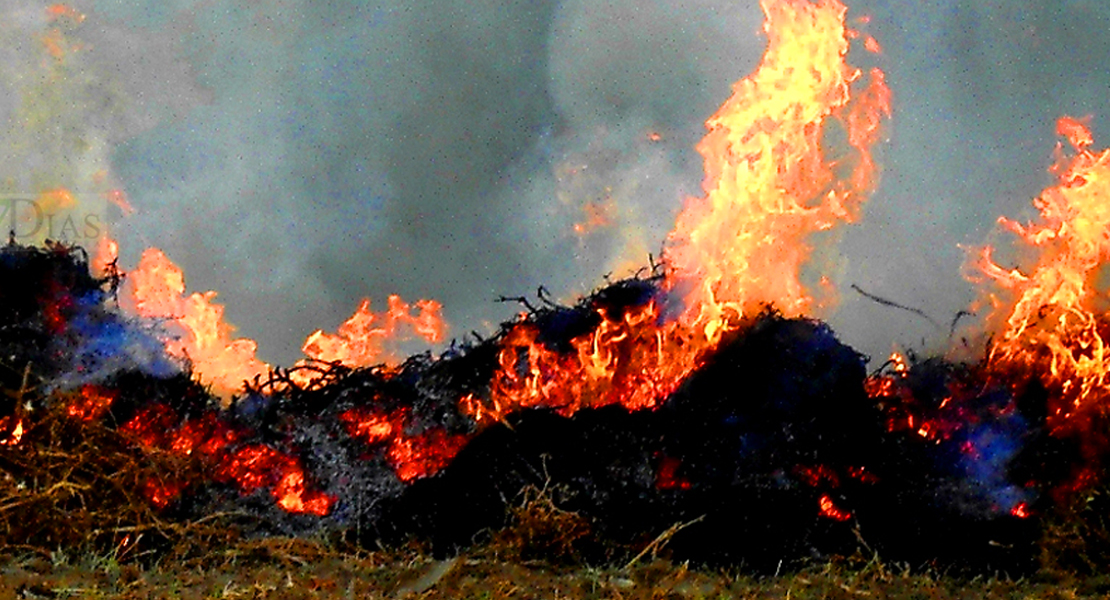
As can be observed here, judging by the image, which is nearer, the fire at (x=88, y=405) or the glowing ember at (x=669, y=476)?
the glowing ember at (x=669, y=476)

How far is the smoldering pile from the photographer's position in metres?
7.07

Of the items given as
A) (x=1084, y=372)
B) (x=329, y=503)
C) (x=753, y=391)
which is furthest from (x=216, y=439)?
(x=1084, y=372)

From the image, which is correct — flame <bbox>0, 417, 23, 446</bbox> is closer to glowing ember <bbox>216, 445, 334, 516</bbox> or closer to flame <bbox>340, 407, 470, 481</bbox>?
glowing ember <bbox>216, 445, 334, 516</bbox>

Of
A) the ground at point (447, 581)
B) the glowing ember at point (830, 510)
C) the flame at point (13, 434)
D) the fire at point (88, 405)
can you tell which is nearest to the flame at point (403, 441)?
the ground at point (447, 581)

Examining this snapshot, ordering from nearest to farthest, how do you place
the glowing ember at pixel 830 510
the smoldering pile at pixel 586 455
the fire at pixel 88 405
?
the smoldering pile at pixel 586 455 < the glowing ember at pixel 830 510 < the fire at pixel 88 405

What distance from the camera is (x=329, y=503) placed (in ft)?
25.2

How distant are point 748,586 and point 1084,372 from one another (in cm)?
338

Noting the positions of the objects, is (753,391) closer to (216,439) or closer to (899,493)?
(899,493)

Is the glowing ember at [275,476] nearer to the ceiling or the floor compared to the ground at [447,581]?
nearer to the ceiling

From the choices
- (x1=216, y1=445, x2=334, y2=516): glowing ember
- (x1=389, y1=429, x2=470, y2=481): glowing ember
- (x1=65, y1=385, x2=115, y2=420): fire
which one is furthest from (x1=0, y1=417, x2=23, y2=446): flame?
(x1=389, y1=429, x2=470, y2=481): glowing ember

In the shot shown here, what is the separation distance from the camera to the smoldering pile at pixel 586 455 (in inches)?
278

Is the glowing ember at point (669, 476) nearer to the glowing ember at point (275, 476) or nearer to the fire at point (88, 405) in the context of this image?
the glowing ember at point (275, 476)

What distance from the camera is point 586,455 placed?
726 centimetres

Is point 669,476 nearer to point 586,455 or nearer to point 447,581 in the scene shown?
point 586,455
